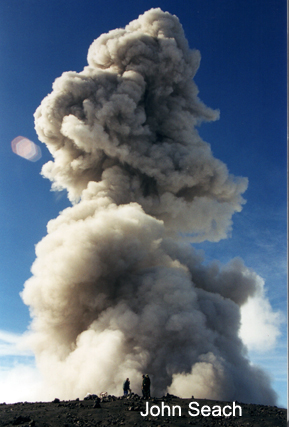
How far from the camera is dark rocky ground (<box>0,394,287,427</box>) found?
11.5m

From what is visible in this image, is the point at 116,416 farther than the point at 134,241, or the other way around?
the point at 134,241

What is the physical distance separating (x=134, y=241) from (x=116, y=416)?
44.6ft

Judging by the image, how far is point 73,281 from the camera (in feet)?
76.0

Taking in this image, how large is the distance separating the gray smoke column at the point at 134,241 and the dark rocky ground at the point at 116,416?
4.07 metres

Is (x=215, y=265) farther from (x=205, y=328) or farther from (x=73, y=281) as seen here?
(x=73, y=281)

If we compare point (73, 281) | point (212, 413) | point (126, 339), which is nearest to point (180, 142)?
point (73, 281)

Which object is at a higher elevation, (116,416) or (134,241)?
(134,241)

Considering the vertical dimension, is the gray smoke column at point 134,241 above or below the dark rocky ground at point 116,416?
above

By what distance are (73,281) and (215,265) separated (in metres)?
13.8

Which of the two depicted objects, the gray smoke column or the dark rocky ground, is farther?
the gray smoke column

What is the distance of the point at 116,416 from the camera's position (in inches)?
477

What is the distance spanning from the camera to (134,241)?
80.8 ft

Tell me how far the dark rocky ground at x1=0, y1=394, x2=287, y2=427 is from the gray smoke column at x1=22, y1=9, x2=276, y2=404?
4067 mm

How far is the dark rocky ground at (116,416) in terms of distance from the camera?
11.5 meters
